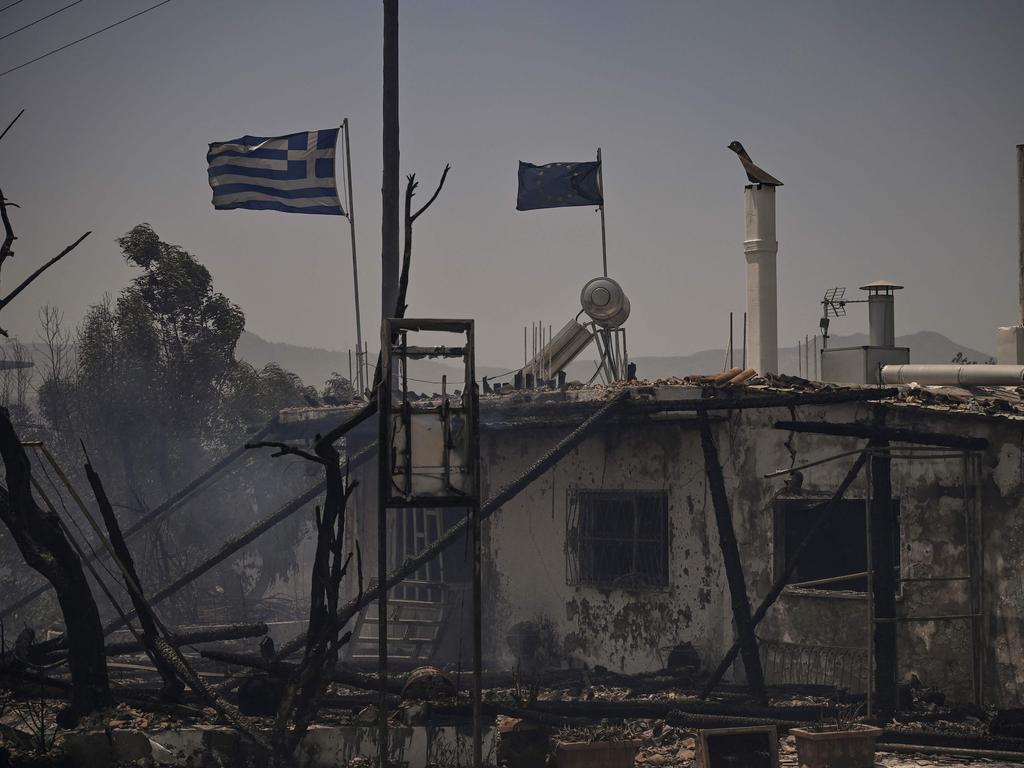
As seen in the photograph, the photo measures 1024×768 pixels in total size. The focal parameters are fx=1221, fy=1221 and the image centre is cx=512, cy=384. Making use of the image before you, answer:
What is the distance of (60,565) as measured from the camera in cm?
1216

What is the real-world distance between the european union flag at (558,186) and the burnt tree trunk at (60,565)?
11893mm

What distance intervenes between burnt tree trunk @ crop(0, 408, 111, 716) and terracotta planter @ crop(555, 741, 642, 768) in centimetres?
473

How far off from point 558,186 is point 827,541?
347 inches

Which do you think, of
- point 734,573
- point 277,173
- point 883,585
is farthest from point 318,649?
point 277,173

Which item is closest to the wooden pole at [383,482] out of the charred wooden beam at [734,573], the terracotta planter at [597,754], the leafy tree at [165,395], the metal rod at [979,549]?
the terracotta planter at [597,754]

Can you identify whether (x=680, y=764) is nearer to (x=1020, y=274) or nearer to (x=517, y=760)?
(x=517, y=760)

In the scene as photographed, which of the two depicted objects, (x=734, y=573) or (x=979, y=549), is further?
(x=734, y=573)

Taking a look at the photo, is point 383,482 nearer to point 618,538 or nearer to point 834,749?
point 834,749

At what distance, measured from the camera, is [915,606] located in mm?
14250

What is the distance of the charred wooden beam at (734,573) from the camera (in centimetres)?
1367

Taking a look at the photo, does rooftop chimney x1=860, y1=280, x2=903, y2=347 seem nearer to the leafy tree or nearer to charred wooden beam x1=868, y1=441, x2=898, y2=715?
charred wooden beam x1=868, y1=441, x2=898, y2=715

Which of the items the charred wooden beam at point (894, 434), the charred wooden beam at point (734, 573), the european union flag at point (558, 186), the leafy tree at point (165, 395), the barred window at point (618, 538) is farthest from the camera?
the leafy tree at point (165, 395)

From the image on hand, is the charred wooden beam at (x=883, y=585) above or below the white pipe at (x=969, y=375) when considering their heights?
below

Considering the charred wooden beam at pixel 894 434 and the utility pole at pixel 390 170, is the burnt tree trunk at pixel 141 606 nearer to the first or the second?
the charred wooden beam at pixel 894 434
